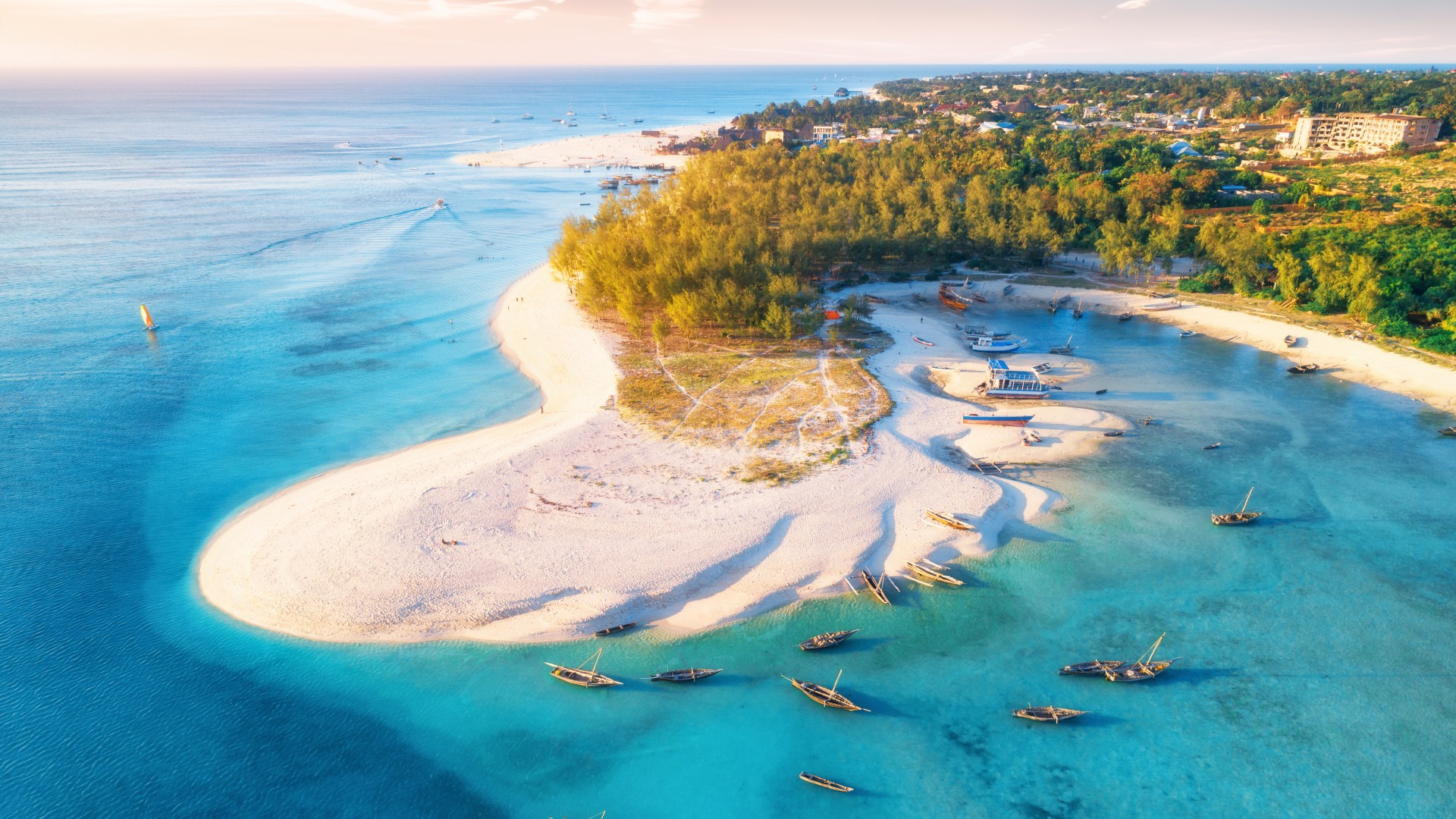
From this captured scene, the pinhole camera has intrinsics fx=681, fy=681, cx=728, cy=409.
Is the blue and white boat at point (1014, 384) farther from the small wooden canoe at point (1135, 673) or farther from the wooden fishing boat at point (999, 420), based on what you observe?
the small wooden canoe at point (1135, 673)

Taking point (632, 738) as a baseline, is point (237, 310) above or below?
above

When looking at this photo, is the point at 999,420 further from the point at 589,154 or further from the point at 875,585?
the point at 589,154

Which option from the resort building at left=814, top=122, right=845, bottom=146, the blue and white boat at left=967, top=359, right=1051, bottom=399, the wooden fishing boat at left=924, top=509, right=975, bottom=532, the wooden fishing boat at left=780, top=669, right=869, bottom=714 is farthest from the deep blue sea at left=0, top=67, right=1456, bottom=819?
the resort building at left=814, top=122, right=845, bottom=146

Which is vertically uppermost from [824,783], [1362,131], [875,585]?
[1362,131]

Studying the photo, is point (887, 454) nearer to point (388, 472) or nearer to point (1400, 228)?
point (388, 472)

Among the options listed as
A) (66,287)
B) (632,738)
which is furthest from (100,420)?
(632,738)

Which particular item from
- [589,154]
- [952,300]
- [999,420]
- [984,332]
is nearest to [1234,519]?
[999,420]
